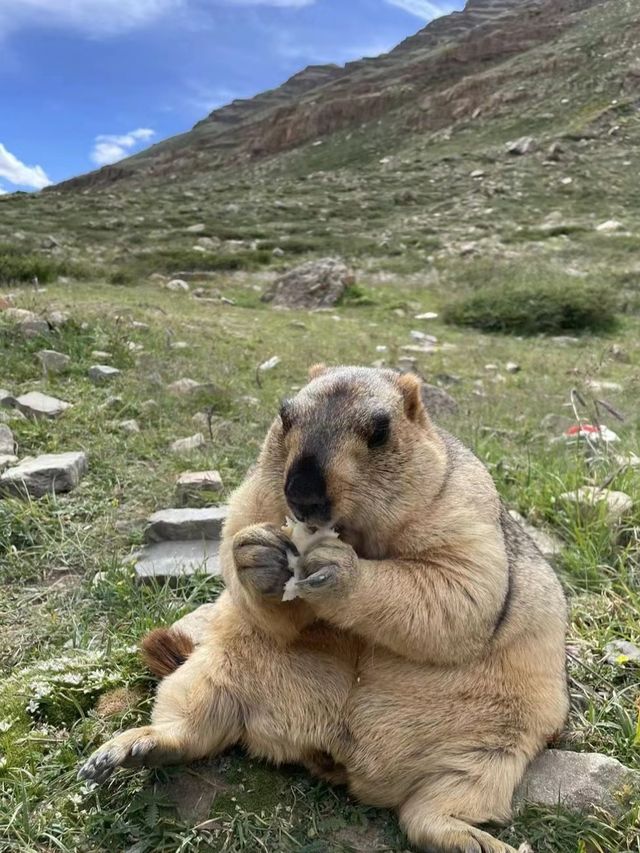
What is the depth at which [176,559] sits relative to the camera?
4316mm

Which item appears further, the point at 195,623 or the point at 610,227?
the point at 610,227

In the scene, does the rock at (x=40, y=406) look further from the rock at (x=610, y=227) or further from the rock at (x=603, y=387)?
the rock at (x=610, y=227)

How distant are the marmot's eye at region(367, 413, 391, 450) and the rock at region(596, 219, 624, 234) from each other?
26332 mm

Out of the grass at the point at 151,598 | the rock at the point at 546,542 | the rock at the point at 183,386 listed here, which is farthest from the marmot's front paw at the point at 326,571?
the rock at the point at 183,386

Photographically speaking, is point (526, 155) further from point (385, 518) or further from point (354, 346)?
point (385, 518)

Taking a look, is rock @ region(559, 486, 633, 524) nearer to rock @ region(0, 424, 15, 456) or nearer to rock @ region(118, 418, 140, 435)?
rock @ region(118, 418, 140, 435)

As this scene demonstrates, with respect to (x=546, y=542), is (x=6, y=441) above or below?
above

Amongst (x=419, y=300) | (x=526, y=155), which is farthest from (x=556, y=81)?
(x=419, y=300)

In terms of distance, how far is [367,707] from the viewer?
269 cm

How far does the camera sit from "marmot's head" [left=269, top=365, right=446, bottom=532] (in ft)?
8.18

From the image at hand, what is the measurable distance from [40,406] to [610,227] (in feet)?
81.5

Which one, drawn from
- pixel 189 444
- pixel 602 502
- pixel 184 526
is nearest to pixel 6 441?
pixel 189 444

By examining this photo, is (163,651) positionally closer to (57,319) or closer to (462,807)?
(462,807)

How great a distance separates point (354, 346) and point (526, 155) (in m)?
31.5
